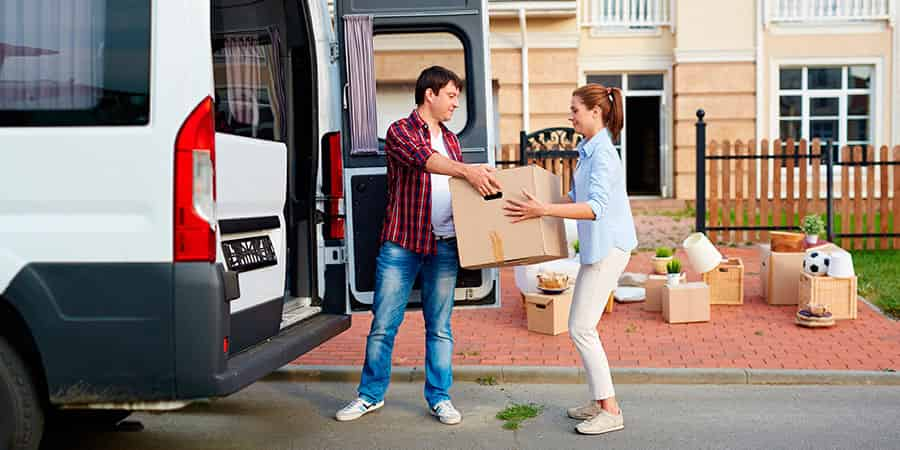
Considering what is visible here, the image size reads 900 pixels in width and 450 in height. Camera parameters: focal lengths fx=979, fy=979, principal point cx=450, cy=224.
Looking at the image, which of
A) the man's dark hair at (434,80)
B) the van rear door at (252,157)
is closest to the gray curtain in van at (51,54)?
the van rear door at (252,157)

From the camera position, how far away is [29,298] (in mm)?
3969

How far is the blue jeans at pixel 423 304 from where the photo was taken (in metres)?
5.36

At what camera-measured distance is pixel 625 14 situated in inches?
715

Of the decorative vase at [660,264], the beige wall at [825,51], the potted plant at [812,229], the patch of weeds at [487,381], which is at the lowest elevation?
the patch of weeds at [487,381]

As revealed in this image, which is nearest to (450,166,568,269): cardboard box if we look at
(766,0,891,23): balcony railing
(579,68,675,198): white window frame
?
(579,68,675,198): white window frame

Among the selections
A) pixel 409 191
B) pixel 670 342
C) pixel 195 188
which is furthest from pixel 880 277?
pixel 195 188

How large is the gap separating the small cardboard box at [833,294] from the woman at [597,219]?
3.45 m

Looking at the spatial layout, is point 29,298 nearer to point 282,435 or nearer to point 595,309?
point 282,435

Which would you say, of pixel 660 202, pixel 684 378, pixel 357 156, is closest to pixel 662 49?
pixel 660 202

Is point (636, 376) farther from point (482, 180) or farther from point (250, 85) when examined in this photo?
point (250, 85)

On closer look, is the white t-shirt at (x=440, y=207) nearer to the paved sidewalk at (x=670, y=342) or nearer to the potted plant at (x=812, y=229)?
the paved sidewalk at (x=670, y=342)

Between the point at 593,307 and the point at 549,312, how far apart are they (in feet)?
8.35

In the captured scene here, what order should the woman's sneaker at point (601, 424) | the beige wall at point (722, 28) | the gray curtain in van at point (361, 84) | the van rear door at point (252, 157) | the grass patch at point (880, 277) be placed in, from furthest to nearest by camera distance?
the beige wall at point (722, 28) → the grass patch at point (880, 277) → the gray curtain in van at point (361, 84) → the woman's sneaker at point (601, 424) → the van rear door at point (252, 157)

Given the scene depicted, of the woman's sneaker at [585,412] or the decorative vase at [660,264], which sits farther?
the decorative vase at [660,264]
